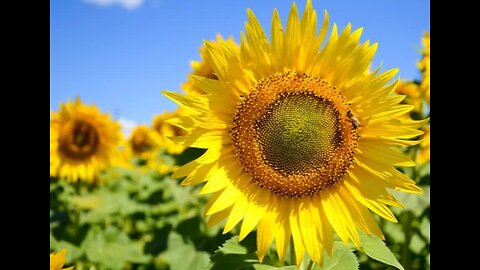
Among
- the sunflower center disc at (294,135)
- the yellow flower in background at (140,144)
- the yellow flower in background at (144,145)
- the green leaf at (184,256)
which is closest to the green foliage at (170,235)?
the green leaf at (184,256)

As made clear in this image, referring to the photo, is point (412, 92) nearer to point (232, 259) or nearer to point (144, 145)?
point (232, 259)

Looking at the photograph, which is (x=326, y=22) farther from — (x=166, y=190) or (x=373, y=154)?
(x=166, y=190)

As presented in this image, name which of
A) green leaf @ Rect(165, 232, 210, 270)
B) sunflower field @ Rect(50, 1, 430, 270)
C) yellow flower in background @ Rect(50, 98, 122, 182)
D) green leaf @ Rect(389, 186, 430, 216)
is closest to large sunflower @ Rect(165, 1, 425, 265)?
sunflower field @ Rect(50, 1, 430, 270)

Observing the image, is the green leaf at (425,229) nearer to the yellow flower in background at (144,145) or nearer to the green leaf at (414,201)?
the green leaf at (414,201)

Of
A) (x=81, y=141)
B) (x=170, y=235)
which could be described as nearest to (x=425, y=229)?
(x=170, y=235)

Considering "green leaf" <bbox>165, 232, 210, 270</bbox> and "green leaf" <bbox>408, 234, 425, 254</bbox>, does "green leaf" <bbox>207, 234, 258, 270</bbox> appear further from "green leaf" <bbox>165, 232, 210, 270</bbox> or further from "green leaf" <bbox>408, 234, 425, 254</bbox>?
"green leaf" <bbox>408, 234, 425, 254</bbox>
